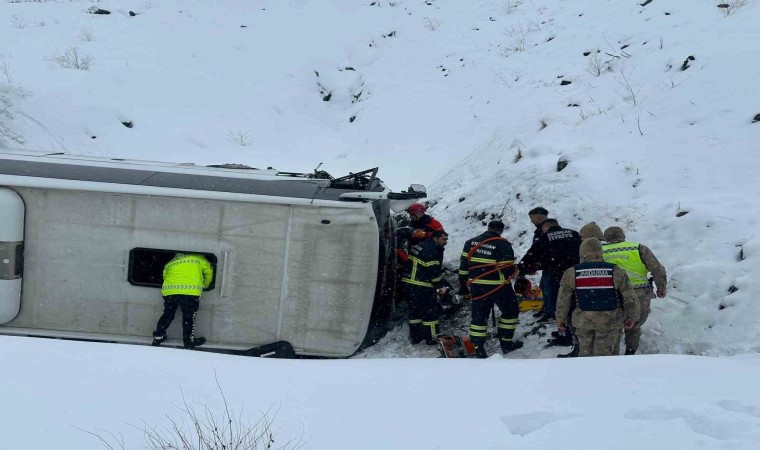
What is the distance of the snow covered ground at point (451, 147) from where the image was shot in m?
3.63

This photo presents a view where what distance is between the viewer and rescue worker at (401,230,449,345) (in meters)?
7.03

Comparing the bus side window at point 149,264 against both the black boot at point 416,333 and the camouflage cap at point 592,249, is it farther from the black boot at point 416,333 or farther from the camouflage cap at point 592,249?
the camouflage cap at point 592,249

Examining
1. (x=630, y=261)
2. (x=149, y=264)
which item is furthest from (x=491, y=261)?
(x=149, y=264)

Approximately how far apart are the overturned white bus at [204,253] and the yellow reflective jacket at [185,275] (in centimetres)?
13

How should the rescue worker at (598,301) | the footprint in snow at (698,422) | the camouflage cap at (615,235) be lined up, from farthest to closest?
the camouflage cap at (615,235)
the rescue worker at (598,301)
the footprint in snow at (698,422)

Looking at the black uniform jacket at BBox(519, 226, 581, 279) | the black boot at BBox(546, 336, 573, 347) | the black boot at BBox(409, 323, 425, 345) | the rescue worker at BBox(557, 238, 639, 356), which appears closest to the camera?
the rescue worker at BBox(557, 238, 639, 356)

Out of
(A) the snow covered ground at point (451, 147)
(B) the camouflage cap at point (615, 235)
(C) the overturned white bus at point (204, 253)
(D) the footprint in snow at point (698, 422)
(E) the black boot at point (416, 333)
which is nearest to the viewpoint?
(D) the footprint in snow at point (698, 422)

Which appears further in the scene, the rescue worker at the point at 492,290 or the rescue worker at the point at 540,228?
the rescue worker at the point at 540,228

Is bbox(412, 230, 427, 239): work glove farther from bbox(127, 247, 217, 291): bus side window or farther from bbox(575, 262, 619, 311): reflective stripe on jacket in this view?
bbox(127, 247, 217, 291): bus side window

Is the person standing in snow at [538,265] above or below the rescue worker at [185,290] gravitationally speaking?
above

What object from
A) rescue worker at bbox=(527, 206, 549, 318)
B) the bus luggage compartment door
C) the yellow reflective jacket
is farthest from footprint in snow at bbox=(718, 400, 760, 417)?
the bus luggage compartment door

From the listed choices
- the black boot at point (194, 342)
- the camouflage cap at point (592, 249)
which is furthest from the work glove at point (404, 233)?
the black boot at point (194, 342)

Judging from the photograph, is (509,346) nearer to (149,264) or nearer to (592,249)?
(592,249)

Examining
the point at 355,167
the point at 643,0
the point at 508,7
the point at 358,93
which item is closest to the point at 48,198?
the point at 355,167
